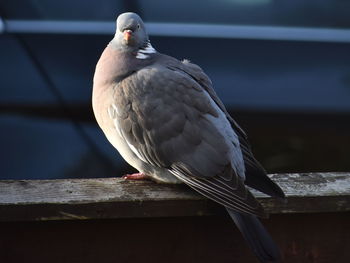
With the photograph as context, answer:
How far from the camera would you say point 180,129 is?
6.85 ft

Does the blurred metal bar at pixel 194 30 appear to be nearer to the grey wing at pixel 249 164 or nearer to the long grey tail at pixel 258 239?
the grey wing at pixel 249 164

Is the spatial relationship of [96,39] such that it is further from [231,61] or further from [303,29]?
[303,29]

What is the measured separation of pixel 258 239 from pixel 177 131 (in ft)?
1.53

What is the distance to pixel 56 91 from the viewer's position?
2.79 metres

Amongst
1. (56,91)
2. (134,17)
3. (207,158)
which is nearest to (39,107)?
(56,91)

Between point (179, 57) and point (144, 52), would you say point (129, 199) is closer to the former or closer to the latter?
point (144, 52)

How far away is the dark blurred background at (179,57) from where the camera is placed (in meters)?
2.79

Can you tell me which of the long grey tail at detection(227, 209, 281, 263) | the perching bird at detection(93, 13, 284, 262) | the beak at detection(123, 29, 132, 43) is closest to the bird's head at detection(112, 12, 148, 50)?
the beak at detection(123, 29, 132, 43)

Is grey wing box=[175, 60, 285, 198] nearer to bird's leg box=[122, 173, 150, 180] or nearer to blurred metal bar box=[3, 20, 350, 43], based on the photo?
bird's leg box=[122, 173, 150, 180]

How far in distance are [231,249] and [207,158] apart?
29 cm

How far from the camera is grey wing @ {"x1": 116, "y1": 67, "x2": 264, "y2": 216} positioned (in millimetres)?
2049

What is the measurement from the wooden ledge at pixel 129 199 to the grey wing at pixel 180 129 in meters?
0.10

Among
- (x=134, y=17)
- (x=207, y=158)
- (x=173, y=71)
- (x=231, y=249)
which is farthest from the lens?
(x=134, y=17)

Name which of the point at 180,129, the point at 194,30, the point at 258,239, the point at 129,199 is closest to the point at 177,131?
the point at 180,129
